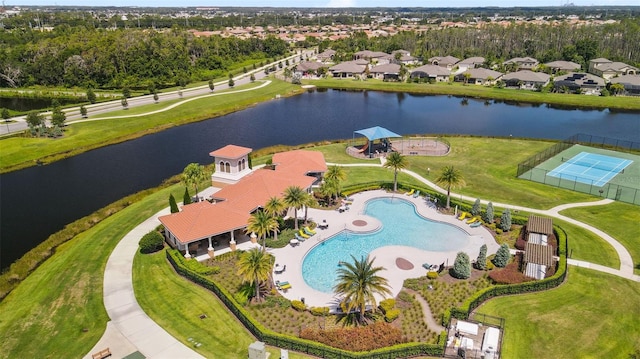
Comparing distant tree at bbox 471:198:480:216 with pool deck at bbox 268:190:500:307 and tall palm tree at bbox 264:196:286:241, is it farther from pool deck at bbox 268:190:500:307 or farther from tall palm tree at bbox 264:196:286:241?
A: tall palm tree at bbox 264:196:286:241

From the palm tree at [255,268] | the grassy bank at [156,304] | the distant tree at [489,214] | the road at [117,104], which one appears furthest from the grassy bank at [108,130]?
the distant tree at [489,214]

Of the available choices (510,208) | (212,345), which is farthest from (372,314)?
(510,208)

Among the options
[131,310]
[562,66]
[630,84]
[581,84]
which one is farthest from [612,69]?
[131,310]

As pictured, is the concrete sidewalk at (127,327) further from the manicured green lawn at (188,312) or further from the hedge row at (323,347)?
the hedge row at (323,347)

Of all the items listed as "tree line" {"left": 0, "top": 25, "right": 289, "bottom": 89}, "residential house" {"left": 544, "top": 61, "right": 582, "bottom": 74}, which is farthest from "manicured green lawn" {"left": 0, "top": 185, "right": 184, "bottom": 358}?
"residential house" {"left": 544, "top": 61, "right": 582, "bottom": 74}

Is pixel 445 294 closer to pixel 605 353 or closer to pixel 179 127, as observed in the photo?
pixel 605 353
